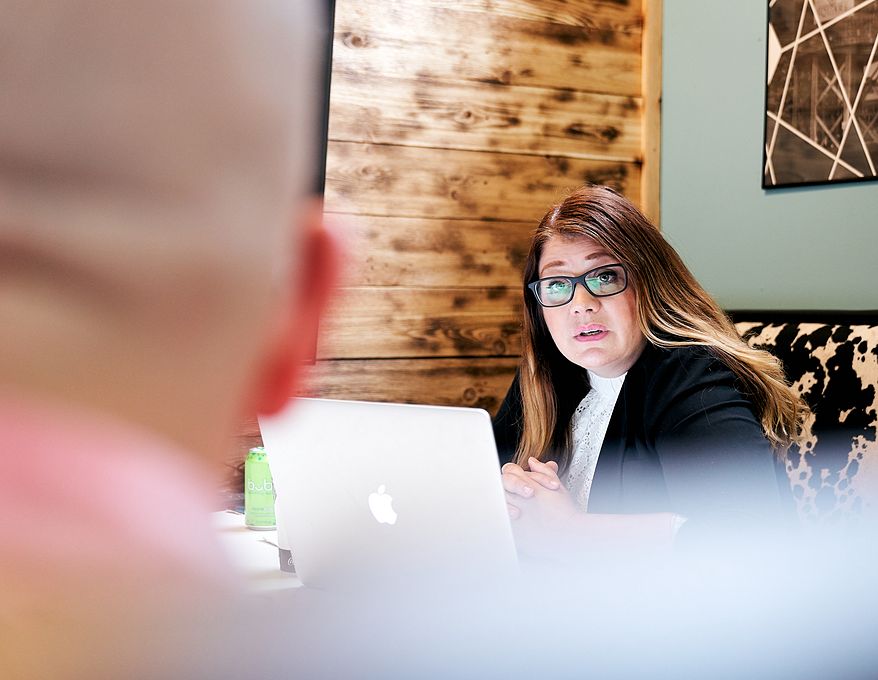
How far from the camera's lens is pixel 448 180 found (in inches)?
102

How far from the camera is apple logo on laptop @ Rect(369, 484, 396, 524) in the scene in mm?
1098

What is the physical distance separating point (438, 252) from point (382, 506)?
153cm

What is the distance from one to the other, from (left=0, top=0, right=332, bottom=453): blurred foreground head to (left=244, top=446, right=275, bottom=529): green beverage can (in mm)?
1503

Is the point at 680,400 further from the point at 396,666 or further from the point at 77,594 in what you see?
the point at 77,594

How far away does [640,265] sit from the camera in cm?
157

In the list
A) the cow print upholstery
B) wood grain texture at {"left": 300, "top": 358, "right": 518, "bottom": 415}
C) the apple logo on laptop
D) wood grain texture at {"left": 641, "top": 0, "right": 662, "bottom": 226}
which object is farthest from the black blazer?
wood grain texture at {"left": 641, "top": 0, "right": 662, "bottom": 226}

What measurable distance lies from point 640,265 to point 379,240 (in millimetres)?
1059

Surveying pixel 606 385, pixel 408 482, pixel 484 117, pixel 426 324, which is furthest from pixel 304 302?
pixel 484 117

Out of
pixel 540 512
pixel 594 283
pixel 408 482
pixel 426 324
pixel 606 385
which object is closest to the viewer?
pixel 408 482

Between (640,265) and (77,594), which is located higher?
(640,265)

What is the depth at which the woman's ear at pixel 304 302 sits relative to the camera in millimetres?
139

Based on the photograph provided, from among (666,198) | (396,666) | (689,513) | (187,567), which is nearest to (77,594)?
(187,567)

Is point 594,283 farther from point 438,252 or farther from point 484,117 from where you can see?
point 484,117

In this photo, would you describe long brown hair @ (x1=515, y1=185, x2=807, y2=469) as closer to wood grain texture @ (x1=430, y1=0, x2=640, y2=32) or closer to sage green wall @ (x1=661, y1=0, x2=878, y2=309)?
sage green wall @ (x1=661, y1=0, x2=878, y2=309)
